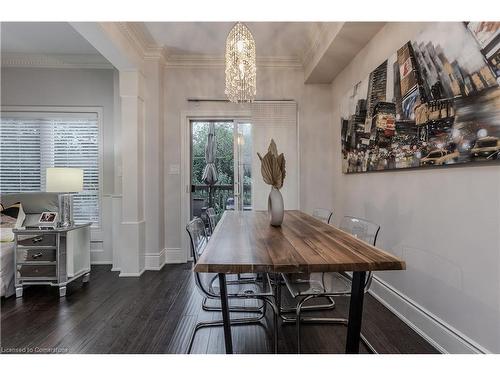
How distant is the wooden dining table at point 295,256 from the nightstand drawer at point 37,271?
79.7 inches

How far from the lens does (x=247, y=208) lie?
4.17m

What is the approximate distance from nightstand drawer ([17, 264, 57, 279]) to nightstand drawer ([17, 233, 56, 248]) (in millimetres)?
207

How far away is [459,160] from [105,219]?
392 cm

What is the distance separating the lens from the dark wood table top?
43.4 inches

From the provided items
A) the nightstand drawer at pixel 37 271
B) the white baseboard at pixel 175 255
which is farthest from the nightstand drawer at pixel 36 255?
the white baseboard at pixel 175 255

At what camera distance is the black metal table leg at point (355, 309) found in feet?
4.40

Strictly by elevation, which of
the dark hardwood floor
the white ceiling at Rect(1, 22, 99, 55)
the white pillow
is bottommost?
the dark hardwood floor

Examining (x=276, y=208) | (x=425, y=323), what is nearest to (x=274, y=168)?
(x=276, y=208)

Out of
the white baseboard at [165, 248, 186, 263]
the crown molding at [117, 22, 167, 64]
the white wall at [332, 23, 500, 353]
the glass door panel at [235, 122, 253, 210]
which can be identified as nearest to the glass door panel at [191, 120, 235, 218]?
the glass door panel at [235, 122, 253, 210]

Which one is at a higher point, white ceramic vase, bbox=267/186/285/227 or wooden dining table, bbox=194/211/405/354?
white ceramic vase, bbox=267/186/285/227

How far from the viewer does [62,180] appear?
9.66ft

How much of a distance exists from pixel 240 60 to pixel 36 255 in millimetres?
2732

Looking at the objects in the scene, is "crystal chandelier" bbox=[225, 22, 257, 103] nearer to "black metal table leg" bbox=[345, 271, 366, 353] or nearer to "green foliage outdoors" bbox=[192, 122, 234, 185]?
"green foliage outdoors" bbox=[192, 122, 234, 185]

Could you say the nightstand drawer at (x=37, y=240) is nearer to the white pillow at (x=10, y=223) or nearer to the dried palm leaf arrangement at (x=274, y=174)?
the white pillow at (x=10, y=223)
